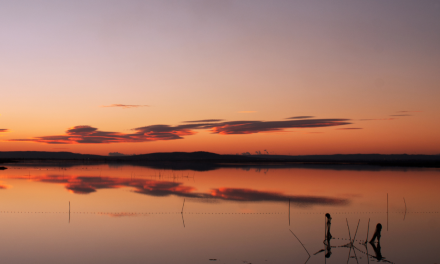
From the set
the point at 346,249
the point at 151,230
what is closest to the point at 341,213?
the point at 346,249

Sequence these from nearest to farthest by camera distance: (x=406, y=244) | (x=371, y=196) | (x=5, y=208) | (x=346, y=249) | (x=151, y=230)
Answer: (x=346, y=249) → (x=406, y=244) → (x=151, y=230) → (x=5, y=208) → (x=371, y=196)

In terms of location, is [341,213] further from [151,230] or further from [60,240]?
[60,240]

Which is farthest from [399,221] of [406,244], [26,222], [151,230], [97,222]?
[26,222]

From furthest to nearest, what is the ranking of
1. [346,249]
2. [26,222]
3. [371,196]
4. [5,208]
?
[371,196] → [5,208] → [26,222] → [346,249]

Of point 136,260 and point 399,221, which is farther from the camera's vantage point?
point 399,221

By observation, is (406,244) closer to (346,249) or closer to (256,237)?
(346,249)

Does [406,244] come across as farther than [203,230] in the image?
No

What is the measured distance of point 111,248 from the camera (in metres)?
14.4

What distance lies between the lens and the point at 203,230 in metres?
17.5

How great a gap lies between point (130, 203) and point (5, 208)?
785 cm

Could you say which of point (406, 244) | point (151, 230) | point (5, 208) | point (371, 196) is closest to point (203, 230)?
point (151, 230)

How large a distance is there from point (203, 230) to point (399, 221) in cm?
1097

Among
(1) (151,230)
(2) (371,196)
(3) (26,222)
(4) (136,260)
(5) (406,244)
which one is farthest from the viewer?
(2) (371,196)

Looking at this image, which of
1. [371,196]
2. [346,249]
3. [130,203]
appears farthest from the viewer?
[371,196]
